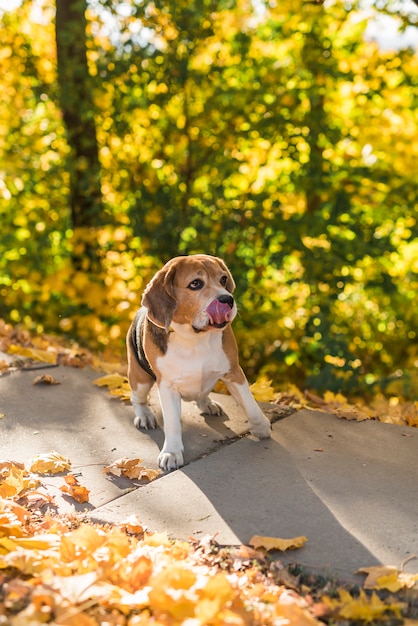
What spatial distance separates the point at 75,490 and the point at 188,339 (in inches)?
33.9

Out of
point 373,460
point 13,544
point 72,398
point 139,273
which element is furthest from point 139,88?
point 13,544

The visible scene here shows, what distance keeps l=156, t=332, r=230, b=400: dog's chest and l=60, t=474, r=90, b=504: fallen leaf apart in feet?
2.14

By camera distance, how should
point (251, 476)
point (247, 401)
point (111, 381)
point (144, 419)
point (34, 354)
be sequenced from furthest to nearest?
point (34, 354) < point (111, 381) < point (144, 419) < point (247, 401) < point (251, 476)

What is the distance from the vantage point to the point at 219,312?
3.35m

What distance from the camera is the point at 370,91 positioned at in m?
6.36

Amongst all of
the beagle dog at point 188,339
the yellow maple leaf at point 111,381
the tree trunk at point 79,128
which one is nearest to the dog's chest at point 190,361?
the beagle dog at point 188,339

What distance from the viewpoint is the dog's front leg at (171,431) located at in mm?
3441

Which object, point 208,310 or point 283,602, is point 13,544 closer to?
point 283,602

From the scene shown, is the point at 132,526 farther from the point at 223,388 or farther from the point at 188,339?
the point at 223,388

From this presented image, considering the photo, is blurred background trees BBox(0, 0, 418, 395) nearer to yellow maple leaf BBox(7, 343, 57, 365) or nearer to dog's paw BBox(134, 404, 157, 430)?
yellow maple leaf BBox(7, 343, 57, 365)

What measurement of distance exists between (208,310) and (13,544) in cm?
129

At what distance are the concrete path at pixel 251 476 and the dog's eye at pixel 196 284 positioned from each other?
0.77m

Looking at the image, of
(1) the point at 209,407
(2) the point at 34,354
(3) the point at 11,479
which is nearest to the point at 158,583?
(3) the point at 11,479

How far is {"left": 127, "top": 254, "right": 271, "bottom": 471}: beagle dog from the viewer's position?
3.43 meters
